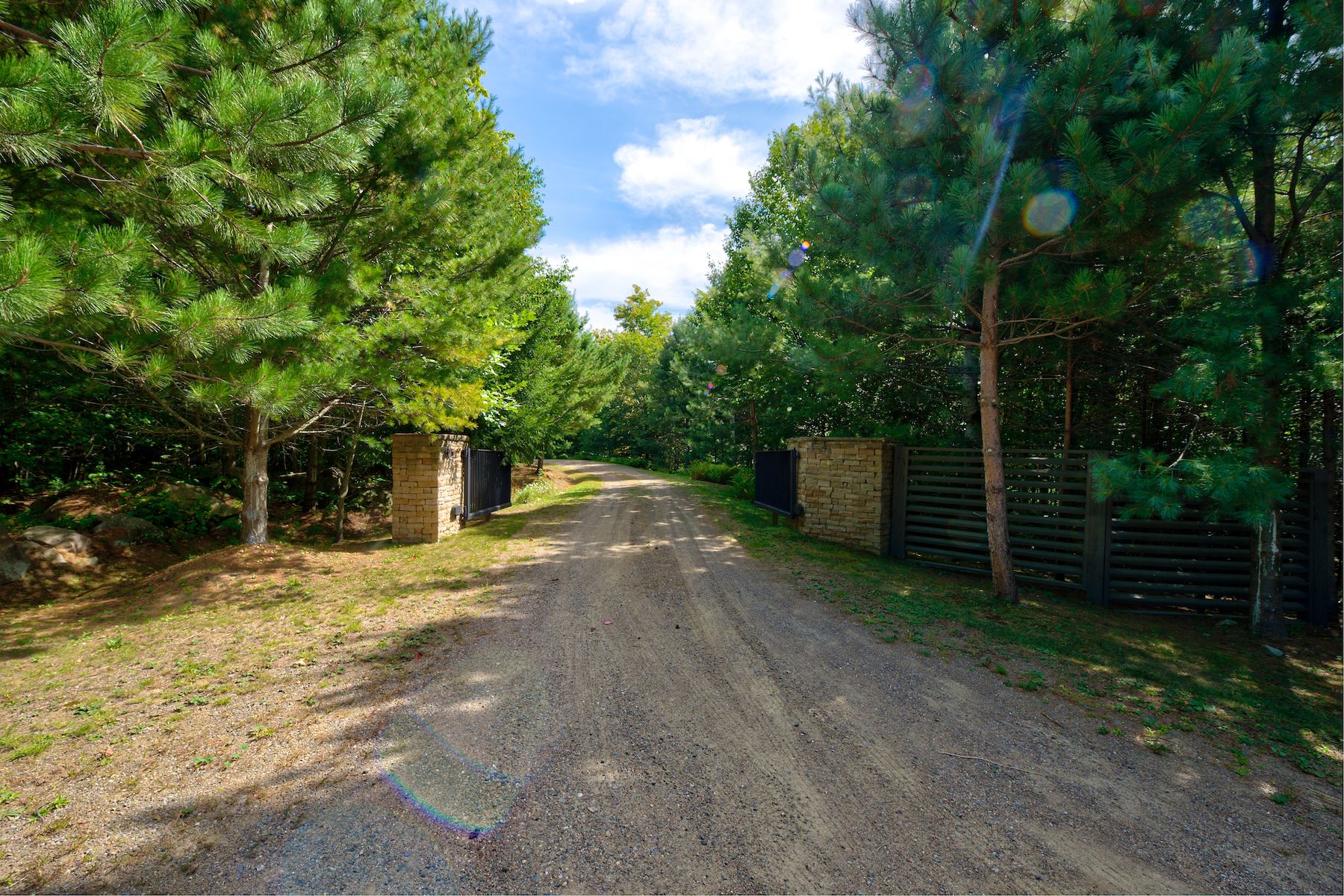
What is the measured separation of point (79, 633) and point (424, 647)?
126 inches

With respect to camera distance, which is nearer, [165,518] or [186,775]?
[186,775]

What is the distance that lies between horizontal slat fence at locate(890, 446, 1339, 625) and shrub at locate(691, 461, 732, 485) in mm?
12271

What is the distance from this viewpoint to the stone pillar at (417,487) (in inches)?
328

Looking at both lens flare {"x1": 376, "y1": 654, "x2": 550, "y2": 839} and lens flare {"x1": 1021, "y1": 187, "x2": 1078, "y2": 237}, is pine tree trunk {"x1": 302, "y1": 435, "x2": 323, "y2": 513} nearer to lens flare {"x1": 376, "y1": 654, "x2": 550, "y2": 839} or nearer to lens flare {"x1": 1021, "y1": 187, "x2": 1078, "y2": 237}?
lens flare {"x1": 376, "y1": 654, "x2": 550, "y2": 839}

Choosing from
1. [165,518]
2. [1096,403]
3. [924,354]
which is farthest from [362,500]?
[1096,403]

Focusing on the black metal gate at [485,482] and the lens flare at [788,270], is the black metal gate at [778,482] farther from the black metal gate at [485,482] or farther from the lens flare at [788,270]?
the black metal gate at [485,482]

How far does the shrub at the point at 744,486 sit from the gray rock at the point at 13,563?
518 inches

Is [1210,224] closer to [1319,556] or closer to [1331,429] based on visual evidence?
[1331,429]

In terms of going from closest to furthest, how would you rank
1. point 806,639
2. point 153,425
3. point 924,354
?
1. point 806,639
2. point 153,425
3. point 924,354

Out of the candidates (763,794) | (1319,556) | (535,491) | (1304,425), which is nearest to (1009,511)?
(1319,556)

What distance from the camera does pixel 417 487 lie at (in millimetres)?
8367

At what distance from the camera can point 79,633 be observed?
180 inches

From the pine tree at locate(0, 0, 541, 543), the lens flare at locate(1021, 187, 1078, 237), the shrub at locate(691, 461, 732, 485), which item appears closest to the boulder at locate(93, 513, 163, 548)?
the pine tree at locate(0, 0, 541, 543)

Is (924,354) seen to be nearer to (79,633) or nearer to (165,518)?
(79,633)
